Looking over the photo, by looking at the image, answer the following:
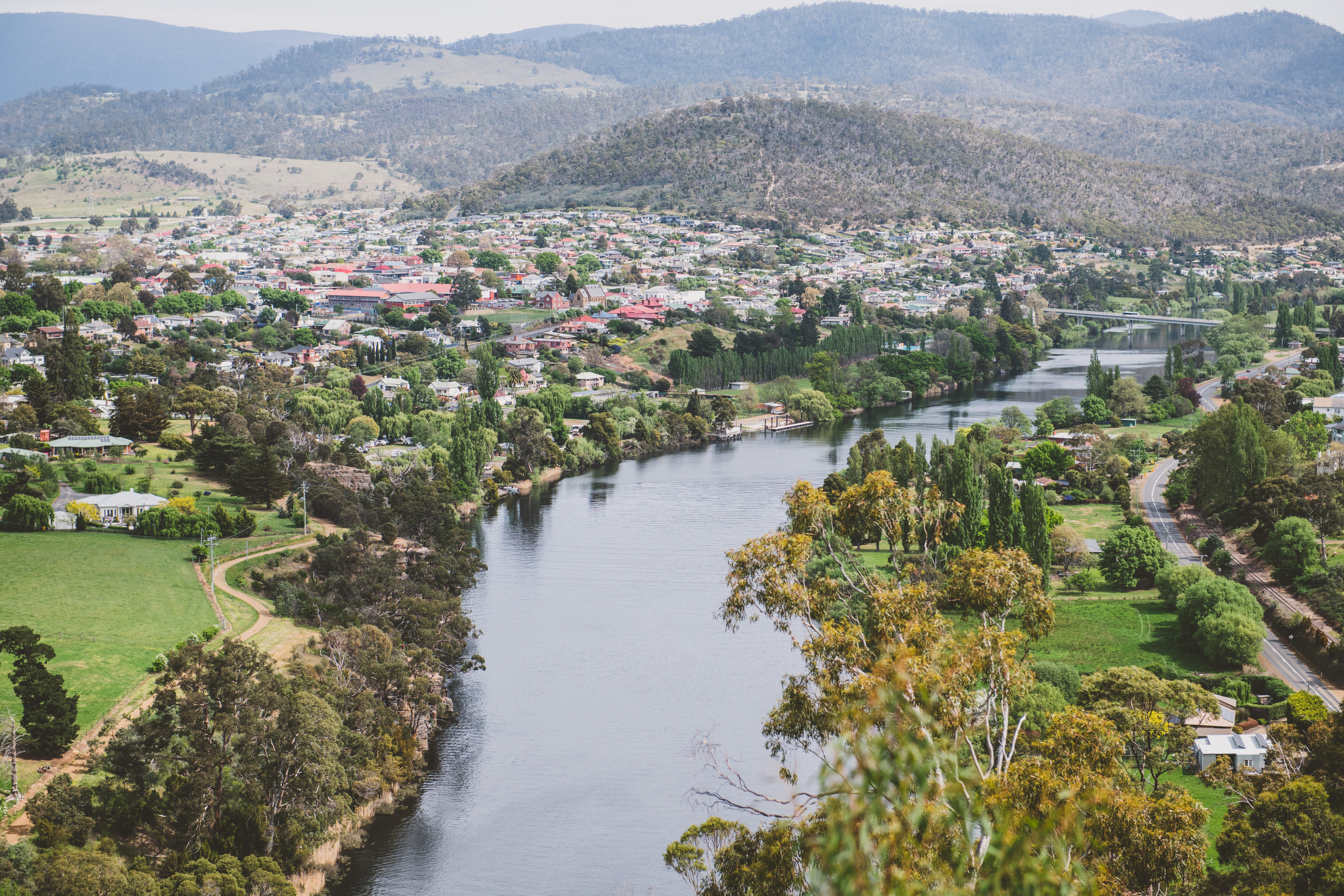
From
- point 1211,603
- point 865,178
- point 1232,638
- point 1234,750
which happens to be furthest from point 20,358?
point 865,178

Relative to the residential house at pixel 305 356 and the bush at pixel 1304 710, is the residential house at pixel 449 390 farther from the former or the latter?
the bush at pixel 1304 710

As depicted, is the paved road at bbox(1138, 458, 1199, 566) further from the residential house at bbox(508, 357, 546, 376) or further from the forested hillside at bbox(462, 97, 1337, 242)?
the forested hillside at bbox(462, 97, 1337, 242)

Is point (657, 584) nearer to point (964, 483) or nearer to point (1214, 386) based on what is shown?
point (964, 483)

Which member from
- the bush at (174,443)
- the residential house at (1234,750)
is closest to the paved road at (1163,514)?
the residential house at (1234,750)

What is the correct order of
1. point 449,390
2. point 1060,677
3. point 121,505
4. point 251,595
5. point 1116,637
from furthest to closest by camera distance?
point 449,390 < point 121,505 < point 251,595 < point 1116,637 < point 1060,677

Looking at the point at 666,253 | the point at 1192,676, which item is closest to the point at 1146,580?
the point at 1192,676

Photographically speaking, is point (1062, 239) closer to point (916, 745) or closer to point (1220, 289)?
point (1220, 289)
